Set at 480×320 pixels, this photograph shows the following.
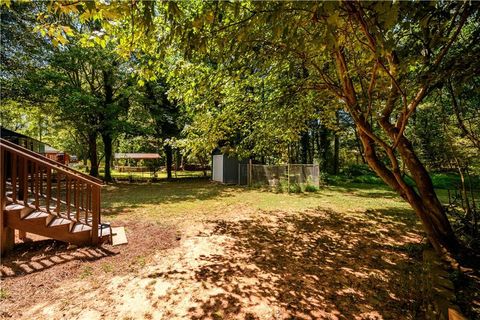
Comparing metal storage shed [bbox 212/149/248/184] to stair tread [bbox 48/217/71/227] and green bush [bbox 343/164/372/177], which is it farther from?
stair tread [bbox 48/217/71/227]

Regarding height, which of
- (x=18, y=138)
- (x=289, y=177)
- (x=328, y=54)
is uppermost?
(x=328, y=54)

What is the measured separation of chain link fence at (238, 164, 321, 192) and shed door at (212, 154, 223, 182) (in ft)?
10.8

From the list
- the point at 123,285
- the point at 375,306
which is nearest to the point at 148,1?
the point at 123,285

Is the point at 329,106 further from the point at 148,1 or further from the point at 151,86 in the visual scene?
the point at 151,86

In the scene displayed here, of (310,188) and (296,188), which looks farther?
(310,188)

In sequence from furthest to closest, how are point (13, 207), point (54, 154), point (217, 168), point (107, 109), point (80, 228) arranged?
point (54, 154), point (217, 168), point (107, 109), point (80, 228), point (13, 207)

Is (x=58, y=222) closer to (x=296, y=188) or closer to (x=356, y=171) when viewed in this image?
(x=296, y=188)

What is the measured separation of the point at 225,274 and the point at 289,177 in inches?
376

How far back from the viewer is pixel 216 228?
239 inches

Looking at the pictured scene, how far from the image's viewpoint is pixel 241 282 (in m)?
3.40

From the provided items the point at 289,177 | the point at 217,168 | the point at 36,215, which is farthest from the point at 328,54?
the point at 217,168

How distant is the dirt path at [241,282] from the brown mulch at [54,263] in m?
0.02

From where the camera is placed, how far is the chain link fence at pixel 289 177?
41.1 feet

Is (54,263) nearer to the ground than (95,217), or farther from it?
nearer to the ground
